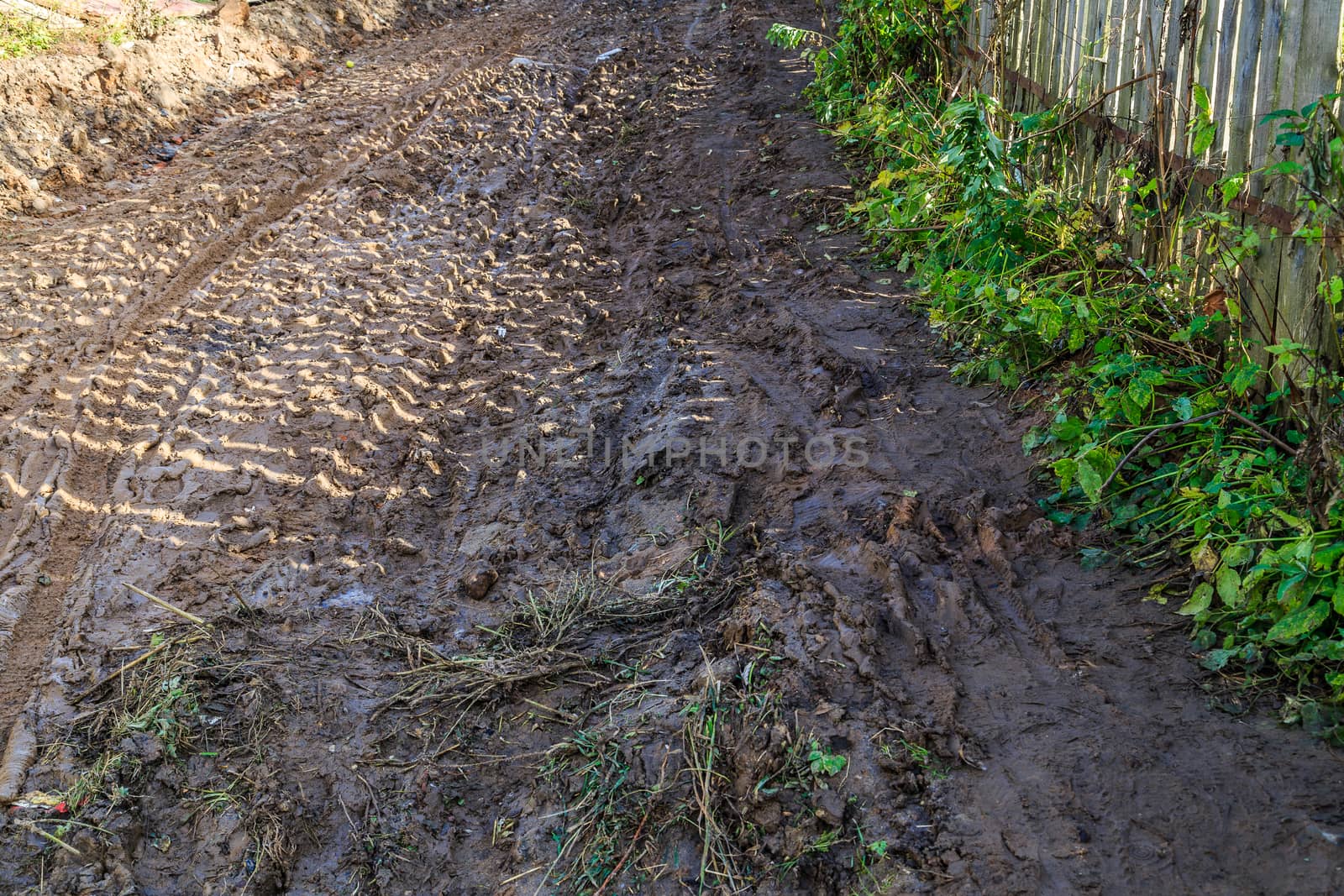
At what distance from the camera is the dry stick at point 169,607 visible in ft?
12.1

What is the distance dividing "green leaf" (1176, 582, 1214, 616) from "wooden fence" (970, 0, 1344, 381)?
0.91m

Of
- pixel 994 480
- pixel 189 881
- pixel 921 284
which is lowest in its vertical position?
pixel 189 881

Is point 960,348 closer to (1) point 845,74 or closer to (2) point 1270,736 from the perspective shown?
(2) point 1270,736

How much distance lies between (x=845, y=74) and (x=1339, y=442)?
5.81 meters

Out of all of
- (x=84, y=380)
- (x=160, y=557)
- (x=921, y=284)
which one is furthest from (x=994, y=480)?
(x=84, y=380)

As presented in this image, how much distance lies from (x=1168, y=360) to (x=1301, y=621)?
1405mm

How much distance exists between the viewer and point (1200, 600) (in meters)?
Answer: 2.83

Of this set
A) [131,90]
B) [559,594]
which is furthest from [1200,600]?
[131,90]

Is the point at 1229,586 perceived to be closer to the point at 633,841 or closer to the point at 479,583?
the point at 633,841

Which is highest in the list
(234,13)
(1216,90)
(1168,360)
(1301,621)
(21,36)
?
(234,13)

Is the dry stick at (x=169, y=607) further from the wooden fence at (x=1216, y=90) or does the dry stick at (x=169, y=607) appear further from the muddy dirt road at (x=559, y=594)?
the wooden fence at (x=1216, y=90)

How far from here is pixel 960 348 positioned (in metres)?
4.50

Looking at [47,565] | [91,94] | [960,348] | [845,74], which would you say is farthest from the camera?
[91,94]

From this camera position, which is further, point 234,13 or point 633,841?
point 234,13
